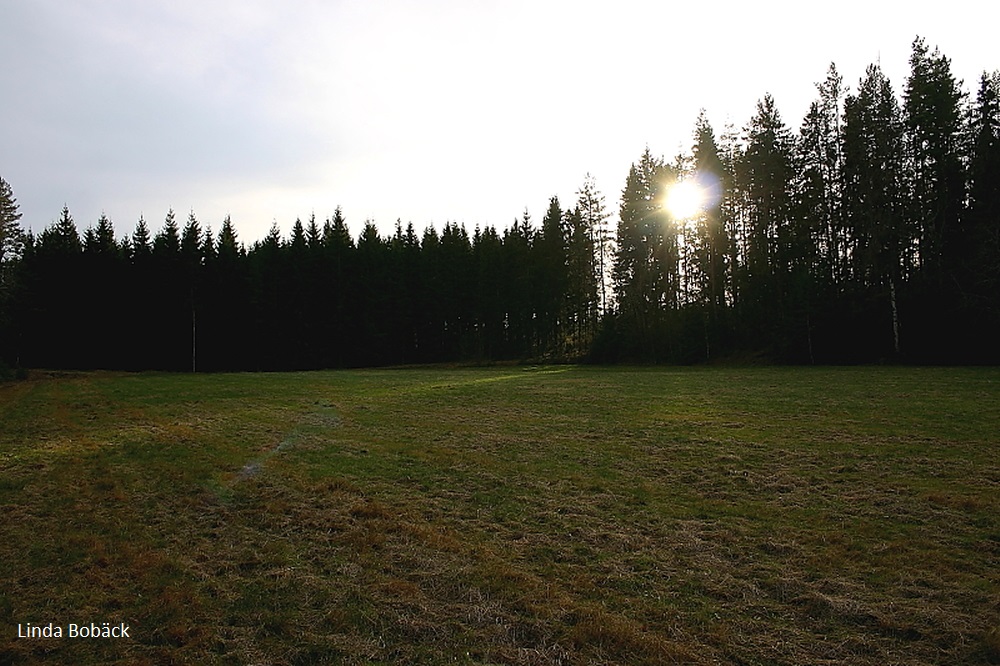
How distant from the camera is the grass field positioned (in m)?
4.77

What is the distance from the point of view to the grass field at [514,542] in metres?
4.77

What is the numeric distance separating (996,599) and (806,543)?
1.87 metres

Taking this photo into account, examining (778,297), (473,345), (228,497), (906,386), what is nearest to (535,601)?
(228,497)

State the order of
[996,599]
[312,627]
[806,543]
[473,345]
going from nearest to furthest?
[312,627] → [996,599] → [806,543] → [473,345]

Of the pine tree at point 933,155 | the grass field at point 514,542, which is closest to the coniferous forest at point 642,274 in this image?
the pine tree at point 933,155

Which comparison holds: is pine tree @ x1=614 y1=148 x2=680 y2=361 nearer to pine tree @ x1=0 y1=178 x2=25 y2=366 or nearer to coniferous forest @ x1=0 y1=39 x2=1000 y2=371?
coniferous forest @ x1=0 y1=39 x2=1000 y2=371

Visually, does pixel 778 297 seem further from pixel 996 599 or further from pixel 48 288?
pixel 48 288

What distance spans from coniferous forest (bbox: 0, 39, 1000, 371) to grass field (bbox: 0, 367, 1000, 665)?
25.2m

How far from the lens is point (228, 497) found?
30.3 feet

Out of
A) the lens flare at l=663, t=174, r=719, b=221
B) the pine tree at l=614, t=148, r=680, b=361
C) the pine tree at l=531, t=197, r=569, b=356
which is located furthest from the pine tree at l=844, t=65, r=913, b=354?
the pine tree at l=531, t=197, r=569, b=356

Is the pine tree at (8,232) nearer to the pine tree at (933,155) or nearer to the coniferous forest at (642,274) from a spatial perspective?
the coniferous forest at (642,274)

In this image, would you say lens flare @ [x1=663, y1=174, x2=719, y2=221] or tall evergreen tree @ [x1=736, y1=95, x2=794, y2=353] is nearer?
tall evergreen tree @ [x1=736, y1=95, x2=794, y2=353]

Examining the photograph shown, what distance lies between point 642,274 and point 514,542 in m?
47.9

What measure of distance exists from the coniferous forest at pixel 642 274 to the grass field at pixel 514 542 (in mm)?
25176
